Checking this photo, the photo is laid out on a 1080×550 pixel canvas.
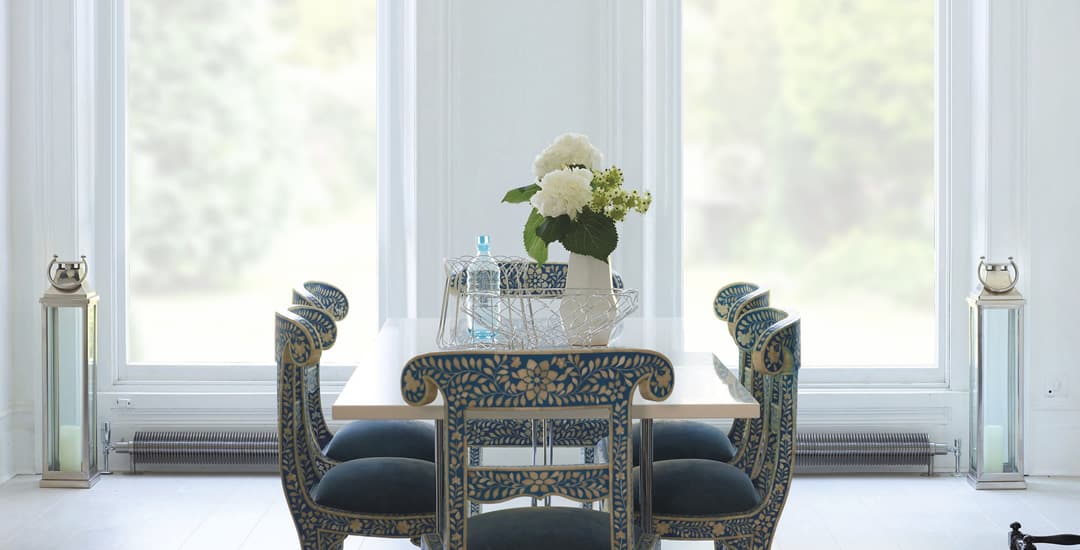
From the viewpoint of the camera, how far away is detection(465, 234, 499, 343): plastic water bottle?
2771mm

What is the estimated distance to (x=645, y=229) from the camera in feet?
A: 16.2

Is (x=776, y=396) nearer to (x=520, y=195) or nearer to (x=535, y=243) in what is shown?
(x=535, y=243)

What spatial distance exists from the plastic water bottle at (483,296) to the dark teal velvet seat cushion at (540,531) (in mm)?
491

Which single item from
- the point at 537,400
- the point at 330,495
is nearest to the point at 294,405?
the point at 330,495

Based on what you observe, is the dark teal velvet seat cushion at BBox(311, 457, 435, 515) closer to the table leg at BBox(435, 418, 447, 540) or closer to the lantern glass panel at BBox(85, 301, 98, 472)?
the table leg at BBox(435, 418, 447, 540)

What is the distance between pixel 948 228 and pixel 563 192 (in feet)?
9.54

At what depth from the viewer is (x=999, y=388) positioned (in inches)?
181

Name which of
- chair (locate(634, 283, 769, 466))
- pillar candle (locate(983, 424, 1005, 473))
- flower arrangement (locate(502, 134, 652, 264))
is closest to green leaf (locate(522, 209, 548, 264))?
flower arrangement (locate(502, 134, 652, 264))

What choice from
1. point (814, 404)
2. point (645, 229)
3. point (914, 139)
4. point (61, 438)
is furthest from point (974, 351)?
point (61, 438)

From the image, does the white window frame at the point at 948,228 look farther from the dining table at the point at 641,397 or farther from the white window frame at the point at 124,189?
the dining table at the point at 641,397

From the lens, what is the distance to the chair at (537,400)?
2.04 m

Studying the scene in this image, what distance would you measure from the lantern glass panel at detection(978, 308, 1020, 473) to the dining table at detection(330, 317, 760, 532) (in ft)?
6.44

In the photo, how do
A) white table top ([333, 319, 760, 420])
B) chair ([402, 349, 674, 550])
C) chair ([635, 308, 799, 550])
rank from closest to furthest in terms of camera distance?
chair ([402, 349, 674, 550]) < white table top ([333, 319, 760, 420]) < chair ([635, 308, 799, 550])

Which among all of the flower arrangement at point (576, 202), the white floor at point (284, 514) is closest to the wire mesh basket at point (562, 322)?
the flower arrangement at point (576, 202)
